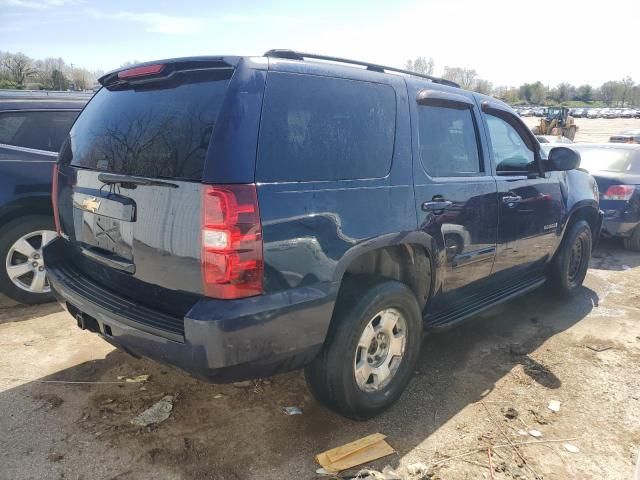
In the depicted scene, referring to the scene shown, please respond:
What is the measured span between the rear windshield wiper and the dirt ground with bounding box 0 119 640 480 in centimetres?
103

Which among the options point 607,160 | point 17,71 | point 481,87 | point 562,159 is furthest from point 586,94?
point 562,159

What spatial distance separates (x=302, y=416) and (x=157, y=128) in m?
1.85

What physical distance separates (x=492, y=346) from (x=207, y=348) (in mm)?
2754

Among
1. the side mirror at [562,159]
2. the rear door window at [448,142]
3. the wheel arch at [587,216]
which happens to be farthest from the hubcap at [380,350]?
the wheel arch at [587,216]

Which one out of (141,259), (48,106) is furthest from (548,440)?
(48,106)

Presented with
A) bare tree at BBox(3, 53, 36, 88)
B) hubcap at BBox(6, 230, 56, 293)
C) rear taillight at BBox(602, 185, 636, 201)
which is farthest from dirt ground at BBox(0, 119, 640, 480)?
bare tree at BBox(3, 53, 36, 88)

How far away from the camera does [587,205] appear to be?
16.4 feet

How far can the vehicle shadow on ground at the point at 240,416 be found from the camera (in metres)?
2.57

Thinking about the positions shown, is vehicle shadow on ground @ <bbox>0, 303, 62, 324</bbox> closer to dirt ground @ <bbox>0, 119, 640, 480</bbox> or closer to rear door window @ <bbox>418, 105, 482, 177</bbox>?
dirt ground @ <bbox>0, 119, 640, 480</bbox>

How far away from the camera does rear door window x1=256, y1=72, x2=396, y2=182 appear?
2307 millimetres

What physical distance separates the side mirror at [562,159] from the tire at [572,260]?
93 centimetres

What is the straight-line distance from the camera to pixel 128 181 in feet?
8.00

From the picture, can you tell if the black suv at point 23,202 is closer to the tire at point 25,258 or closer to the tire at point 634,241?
the tire at point 25,258

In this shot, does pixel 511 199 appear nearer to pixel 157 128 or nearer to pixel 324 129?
pixel 324 129
